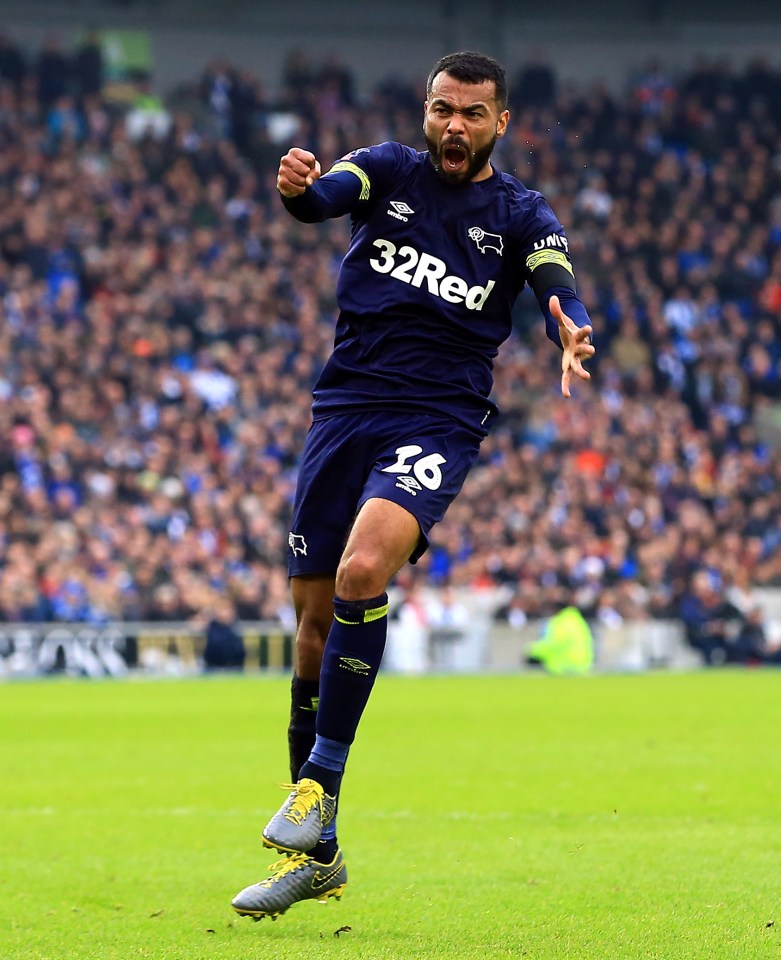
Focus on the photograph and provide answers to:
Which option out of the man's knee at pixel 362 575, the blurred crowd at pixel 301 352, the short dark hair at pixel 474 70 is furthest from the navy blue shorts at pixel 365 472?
the blurred crowd at pixel 301 352

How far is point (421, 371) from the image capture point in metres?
6.12

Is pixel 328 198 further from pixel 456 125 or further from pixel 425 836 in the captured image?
pixel 425 836

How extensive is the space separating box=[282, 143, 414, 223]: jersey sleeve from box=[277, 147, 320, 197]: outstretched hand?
0.03 meters

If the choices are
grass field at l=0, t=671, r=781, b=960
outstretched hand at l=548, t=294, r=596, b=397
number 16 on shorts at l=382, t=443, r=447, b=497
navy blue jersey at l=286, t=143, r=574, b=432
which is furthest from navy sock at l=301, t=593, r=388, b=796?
outstretched hand at l=548, t=294, r=596, b=397

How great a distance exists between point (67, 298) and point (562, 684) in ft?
39.7

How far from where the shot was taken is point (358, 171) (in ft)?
19.9

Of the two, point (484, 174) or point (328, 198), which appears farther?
point (484, 174)

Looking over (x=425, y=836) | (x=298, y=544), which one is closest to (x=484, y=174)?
(x=298, y=544)

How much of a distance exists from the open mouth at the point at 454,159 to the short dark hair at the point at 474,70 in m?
0.21

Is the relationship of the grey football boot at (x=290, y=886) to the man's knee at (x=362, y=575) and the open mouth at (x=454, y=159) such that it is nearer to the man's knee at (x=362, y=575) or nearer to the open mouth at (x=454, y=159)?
the man's knee at (x=362, y=575)

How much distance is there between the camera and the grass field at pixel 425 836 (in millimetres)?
5340

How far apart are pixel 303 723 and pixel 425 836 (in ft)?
6.04

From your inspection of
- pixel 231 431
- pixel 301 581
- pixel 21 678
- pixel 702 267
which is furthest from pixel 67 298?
pixel 301 581

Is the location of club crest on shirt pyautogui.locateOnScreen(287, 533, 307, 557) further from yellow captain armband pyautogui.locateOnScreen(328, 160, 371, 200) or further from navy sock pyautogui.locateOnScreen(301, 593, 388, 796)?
yellow captain armband pyautogui.locateOnScreen(328, 160, 371, 200)
